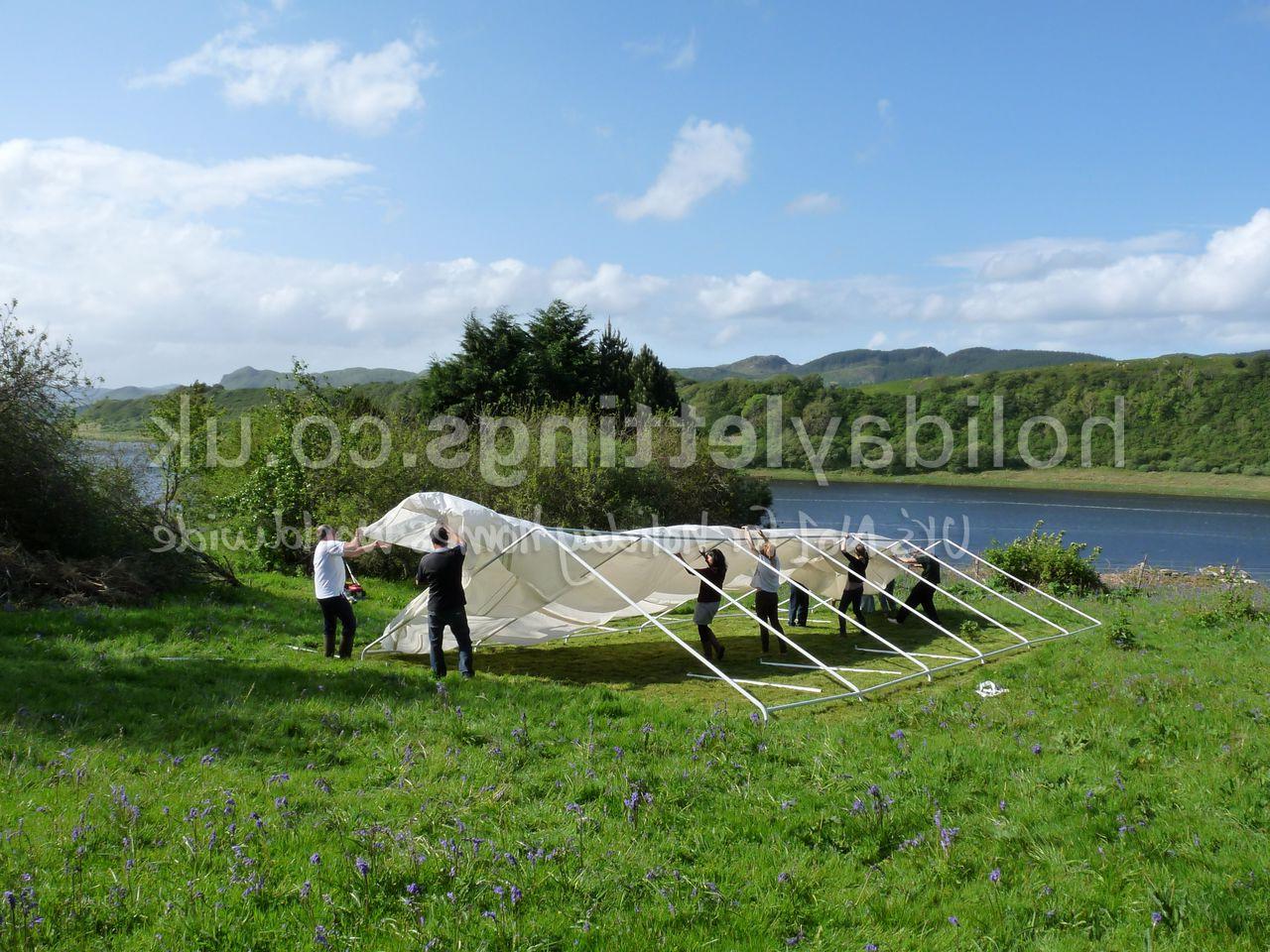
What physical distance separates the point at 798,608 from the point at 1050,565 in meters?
9.06

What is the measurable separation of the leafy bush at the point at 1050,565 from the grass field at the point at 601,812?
→ 11905 millimetres

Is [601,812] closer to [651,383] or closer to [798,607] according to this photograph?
[798,607]

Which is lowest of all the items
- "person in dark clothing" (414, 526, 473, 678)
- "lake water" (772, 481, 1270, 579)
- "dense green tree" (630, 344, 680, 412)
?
"lake water" (772, 481, 1270, 579)

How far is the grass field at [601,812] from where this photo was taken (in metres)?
4.28

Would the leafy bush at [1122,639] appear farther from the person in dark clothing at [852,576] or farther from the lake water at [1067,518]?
the lake water at [1067,518]

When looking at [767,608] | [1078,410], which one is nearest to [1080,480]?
[1078,410]

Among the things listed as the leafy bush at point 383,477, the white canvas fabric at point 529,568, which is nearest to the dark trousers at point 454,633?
the white canvas fabric at point 529,568

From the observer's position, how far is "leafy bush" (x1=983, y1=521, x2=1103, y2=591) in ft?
70.2

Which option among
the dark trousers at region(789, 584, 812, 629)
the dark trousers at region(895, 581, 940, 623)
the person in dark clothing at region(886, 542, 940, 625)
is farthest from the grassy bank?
the dark trousers at region(895, 581, 940, 623)

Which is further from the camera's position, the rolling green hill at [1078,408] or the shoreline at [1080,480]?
the rolling green hill at [1078,408]

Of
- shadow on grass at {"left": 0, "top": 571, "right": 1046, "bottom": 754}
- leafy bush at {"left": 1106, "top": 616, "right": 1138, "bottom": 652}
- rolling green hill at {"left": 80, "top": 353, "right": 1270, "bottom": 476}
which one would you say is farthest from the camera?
rolling green hill at {"left": 80, "top": 353, "right": 1270, "bottom": 476}

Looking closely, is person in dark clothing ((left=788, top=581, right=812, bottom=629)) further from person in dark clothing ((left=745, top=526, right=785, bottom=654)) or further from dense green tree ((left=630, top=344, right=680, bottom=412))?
dense green tree ((left=630, top=344, right=680, bottom=412))

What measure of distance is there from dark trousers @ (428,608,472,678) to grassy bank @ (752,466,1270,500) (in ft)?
229

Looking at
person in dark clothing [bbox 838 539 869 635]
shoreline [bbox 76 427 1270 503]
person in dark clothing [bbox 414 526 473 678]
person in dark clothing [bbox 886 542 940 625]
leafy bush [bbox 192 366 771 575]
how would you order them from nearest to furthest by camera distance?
person in dark clothing [bbox 414 526 473 678]
person in dark clothing [bbox 838 539 869 635]
person in dark clothing [bbox 886 542 940 625]
leafy bush [bbox 192 366 771 575]
shoreline [bbox 76 427 1270 503]
